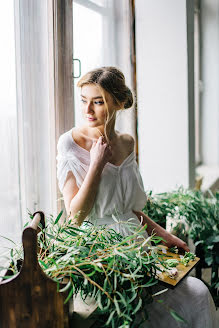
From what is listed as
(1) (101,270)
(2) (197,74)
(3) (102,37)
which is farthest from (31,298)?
(2) (197,74)

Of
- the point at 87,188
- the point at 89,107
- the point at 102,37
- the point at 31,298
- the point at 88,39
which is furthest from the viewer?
the point at 102,37

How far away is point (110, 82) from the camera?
161 cm

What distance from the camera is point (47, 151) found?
1788 millimetres

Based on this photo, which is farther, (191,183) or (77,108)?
(191,183)

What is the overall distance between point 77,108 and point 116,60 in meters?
0.67

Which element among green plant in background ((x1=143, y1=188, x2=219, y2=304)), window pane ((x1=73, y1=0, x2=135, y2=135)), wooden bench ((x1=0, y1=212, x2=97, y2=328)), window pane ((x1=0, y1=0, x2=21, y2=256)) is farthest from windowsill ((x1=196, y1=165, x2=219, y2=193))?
wooden bench ((x1=0, y1=212, x2=97, y2=328))

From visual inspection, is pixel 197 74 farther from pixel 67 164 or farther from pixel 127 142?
pixel 67 164

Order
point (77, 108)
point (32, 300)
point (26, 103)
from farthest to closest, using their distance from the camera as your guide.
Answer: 1. point (77, 108)
2. point (26, 103)
3. point (32, 300)

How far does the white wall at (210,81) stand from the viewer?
431 cm

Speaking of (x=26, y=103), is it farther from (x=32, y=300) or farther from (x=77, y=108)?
(x=32, y=300)

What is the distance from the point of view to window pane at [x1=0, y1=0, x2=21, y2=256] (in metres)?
1.52

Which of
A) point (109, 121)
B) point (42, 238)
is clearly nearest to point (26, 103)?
point (109, 121)

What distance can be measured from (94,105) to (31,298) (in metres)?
0.87

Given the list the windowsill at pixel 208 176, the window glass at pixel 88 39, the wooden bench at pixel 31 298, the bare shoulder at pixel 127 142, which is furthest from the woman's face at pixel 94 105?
the windowsill at pixel 208 176
